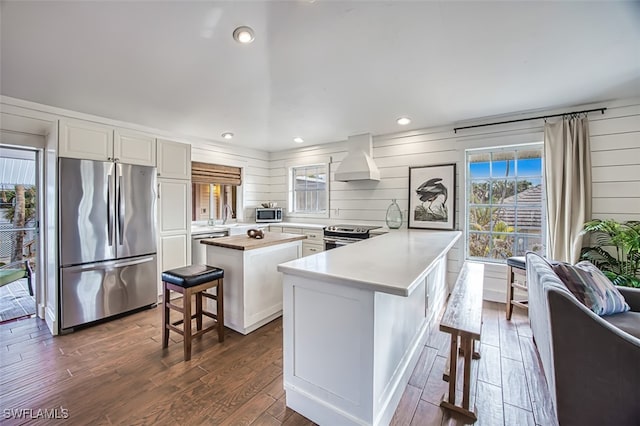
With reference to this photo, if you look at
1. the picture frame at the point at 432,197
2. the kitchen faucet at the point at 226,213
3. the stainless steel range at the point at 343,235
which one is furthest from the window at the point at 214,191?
the picture frame at the point at 432,197

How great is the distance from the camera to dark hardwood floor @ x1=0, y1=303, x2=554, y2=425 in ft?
5.31

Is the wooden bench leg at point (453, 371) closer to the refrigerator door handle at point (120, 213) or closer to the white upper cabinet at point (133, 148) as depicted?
the refrigerator door handle at point (120, 213)

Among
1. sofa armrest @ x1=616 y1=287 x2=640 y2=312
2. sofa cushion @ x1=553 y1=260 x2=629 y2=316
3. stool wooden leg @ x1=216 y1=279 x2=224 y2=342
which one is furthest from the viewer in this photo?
stool wooden leg @ x1=216 y1=279 x2=224 y2=342

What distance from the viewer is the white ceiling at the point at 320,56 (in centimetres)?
160

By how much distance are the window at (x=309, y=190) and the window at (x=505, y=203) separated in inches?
96.4

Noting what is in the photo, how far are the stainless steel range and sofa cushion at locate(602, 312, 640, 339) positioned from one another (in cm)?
248

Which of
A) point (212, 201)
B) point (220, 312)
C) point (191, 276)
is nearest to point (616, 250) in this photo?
point (220, 312)

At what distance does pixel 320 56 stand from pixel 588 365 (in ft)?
8.39

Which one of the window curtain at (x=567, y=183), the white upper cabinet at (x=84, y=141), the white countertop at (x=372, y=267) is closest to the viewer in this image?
the white countertop at (x=372, y=267)

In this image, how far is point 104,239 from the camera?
2.82 metres

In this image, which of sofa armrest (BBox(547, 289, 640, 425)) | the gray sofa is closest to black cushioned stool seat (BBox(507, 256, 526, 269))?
the gray sofa

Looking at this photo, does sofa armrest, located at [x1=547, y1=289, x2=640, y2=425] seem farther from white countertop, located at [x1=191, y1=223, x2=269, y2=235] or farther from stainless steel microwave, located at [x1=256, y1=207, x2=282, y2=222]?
stainless steel microwave, located at [x1=256, y1=207, x2=282, y2=222]

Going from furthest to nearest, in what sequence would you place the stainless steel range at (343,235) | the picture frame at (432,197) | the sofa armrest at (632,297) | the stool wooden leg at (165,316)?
the stainless steel range at (343,235), the picture frame at (432,197), the stool wooden leg at (165,316), the sofa armrest at (632,297)

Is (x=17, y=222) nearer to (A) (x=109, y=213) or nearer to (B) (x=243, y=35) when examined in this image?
(A) (x=109, y=213)
